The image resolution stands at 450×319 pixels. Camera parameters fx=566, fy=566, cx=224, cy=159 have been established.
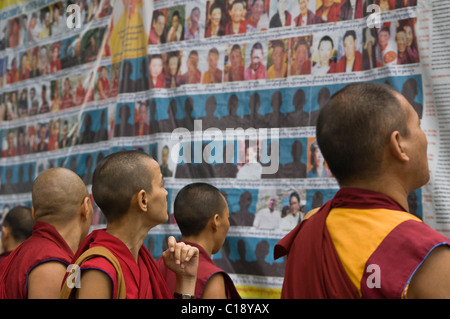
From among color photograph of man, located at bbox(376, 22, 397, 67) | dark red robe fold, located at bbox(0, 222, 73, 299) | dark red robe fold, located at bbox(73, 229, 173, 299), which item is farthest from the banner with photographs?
dark red robe fold, located at bbox(73, 229, 173, 299)

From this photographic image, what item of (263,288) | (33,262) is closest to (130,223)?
(33,262)

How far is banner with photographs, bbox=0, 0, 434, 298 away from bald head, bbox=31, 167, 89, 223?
1.14m

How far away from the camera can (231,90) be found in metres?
4.12

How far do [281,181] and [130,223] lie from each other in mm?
1545

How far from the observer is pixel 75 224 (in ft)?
10.8

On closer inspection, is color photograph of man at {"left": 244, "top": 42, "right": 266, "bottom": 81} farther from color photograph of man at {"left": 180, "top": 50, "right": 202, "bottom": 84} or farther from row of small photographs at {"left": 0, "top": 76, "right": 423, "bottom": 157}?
color photograph of man at {"left": 180, "top": 50, "right": 202, "bottom": 84}

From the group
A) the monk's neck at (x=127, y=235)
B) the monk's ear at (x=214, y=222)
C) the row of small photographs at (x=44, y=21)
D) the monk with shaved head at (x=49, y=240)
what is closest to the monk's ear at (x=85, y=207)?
the monk with shaved head at (x=49, y=240)

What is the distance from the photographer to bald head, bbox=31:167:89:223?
323cm

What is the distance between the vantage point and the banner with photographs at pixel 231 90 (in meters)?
3.60

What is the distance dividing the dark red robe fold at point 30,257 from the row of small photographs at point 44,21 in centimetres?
258

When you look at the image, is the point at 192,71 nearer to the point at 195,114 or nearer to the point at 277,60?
the point at 195,114

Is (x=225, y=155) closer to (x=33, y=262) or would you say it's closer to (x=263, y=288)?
(x=263, y=288)

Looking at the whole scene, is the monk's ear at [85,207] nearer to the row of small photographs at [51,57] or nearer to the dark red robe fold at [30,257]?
the dark red robe fold at [30,257]
